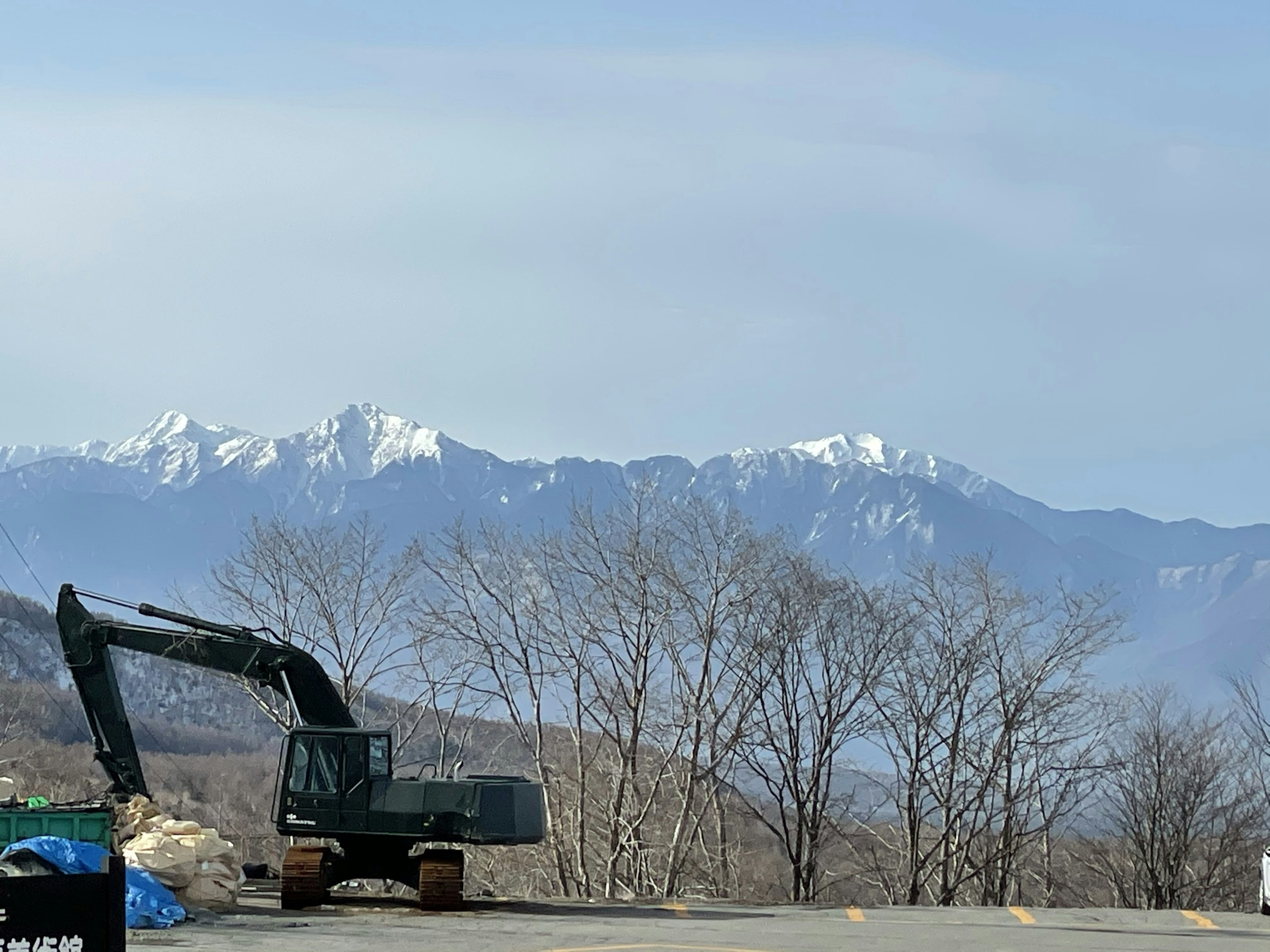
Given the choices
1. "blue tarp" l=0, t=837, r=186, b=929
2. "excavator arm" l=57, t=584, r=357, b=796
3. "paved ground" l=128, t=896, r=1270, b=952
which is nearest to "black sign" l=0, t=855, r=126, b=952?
"paved ground" l=128, t=896, r=1270, b=952

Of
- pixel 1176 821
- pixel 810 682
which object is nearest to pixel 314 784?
pixel 810 682

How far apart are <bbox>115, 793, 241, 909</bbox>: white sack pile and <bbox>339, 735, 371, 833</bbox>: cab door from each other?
1871 mm

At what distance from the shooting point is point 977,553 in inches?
2094

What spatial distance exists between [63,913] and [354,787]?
1604 centimetres

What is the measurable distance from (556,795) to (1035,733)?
1554 centimetres

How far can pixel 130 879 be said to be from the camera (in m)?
21.4

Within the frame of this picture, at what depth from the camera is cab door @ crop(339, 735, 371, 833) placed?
23531 millimetres

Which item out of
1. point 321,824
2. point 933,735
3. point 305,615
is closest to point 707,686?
point 933,735

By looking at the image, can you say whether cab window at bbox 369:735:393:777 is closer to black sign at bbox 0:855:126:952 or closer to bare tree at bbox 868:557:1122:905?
black sign at bbox 0:855:126:952

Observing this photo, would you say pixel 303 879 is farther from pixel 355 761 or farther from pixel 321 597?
pixel 321 597

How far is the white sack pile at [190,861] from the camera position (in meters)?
22.4

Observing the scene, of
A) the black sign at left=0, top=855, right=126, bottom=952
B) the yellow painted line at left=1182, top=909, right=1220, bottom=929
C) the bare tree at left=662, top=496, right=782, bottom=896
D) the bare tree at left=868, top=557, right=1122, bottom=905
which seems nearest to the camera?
the black sign at left=0, top=855, right=126, bottom=952

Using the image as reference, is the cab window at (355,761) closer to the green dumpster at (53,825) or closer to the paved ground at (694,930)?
the paved ground at (694,930)

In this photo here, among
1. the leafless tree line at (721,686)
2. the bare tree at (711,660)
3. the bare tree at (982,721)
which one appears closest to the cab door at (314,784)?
the leafless tree line at (721,686)
